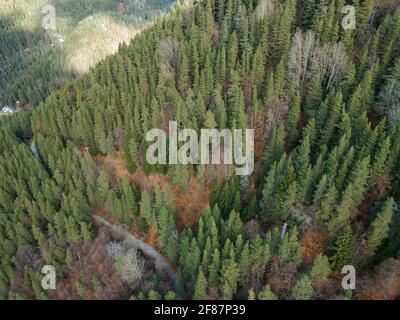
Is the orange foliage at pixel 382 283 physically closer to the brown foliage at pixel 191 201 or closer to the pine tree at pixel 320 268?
the pine tree at pixel 320 268

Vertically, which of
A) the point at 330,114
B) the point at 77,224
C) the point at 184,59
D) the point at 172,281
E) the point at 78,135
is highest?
the point at 184,59

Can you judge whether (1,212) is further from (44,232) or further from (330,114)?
(330,114)

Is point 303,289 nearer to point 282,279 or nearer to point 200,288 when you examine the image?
point 282,279

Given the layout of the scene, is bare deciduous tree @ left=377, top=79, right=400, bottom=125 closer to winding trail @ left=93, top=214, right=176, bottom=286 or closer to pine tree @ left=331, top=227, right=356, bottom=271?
pine tree @ left=331, top=227, right=356, bottom=271

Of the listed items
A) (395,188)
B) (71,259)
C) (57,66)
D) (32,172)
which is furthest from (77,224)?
(57,66)

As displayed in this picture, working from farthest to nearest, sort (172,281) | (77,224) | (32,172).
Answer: (32,172), (77,224), (172,281)

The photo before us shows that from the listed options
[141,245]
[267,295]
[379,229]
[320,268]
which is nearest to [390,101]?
[379,229]
